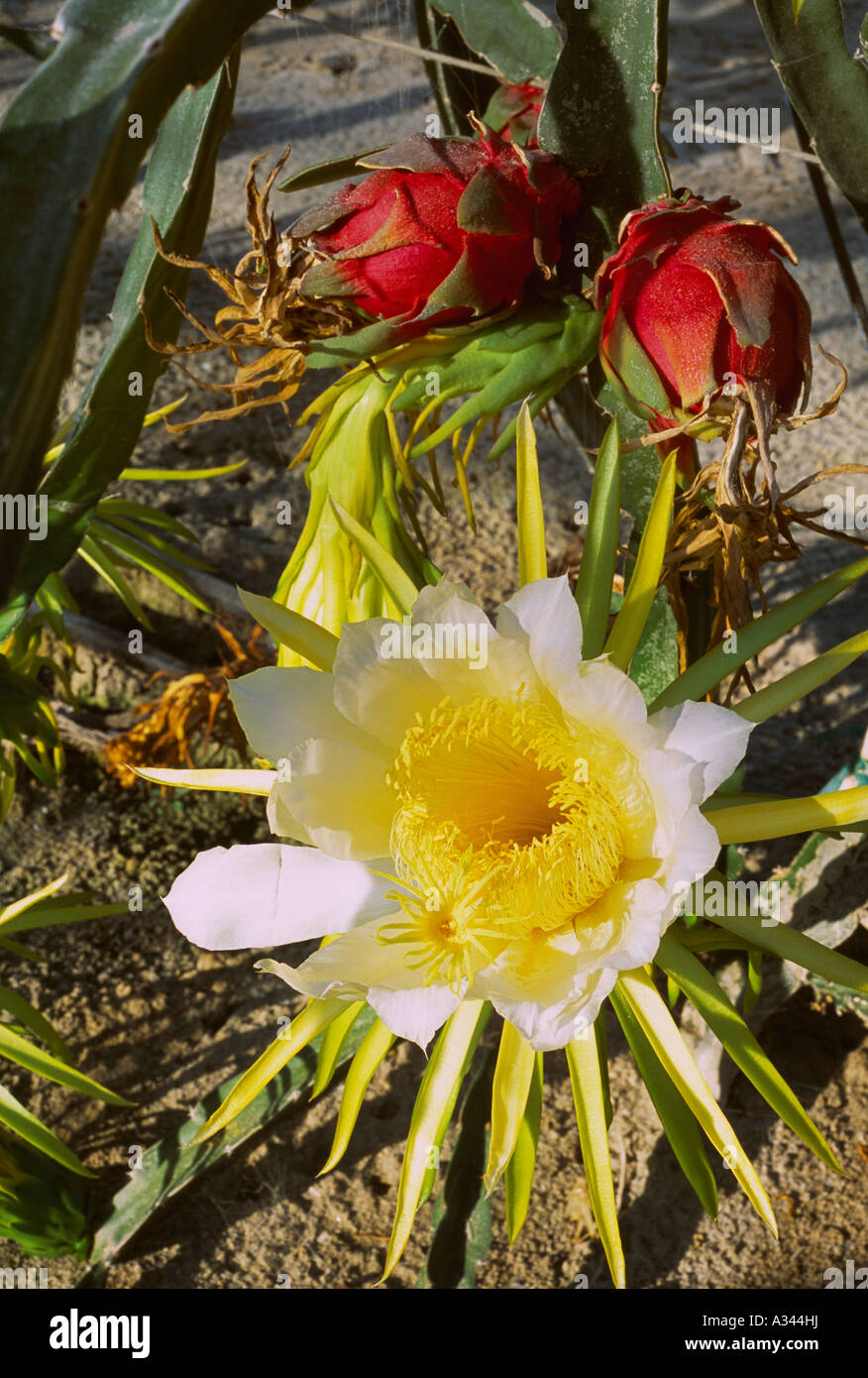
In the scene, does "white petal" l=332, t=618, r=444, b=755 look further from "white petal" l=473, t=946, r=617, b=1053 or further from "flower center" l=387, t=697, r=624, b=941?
"white petal" l=473, t=946, r=617, b=1053

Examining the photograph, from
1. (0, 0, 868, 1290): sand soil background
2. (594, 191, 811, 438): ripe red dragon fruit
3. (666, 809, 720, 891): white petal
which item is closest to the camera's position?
(666, 809, 720, 891): white petal

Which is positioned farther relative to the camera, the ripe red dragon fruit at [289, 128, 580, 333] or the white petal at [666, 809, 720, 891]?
the ripe red dragon fruit at [289, 128, 580, 333]

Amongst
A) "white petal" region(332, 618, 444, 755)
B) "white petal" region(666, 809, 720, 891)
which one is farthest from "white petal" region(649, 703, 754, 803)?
"white petal" region(332, 618, 444, 755)

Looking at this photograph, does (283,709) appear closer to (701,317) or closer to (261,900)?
(261,900)

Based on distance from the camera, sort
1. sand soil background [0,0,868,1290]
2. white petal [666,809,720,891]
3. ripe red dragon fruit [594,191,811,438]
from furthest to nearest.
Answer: sand soil background [0,0,868,1290], ripe red dragon fruit [594,191,811,438], white petal [666,809,720,891]

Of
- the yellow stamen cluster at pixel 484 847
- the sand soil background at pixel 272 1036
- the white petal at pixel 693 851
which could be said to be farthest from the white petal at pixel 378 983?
the sand soil background at pixel 272 1036

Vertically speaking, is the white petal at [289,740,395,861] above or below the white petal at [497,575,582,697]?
below

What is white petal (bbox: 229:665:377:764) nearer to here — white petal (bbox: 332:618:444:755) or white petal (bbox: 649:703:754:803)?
white petal (bbox: 332:618:444:755)
